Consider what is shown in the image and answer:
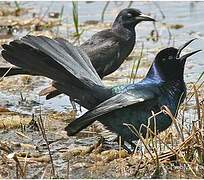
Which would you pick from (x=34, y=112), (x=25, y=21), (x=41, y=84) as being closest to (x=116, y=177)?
(x=34, y=112)

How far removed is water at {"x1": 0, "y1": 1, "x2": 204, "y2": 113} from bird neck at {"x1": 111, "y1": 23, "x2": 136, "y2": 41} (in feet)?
1.15

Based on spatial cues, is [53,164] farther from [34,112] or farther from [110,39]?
[110,39]

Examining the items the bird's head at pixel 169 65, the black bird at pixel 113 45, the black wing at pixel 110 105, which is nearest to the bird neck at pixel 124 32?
the black bird at pixel 113 45

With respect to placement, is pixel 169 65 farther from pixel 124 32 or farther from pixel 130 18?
pixel 130 18

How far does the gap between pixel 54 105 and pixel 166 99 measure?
2187mm

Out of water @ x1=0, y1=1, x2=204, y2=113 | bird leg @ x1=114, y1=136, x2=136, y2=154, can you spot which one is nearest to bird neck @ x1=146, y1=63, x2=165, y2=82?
bird leg @ x1=114, y1=136, x2=136, y2=154

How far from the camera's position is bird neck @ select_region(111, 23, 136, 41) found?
8781 millimetres

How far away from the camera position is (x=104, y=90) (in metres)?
5.92

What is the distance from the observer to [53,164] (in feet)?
18.1

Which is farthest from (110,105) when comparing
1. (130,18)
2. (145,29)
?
(145,29)

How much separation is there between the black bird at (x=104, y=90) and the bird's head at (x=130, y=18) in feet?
10.1

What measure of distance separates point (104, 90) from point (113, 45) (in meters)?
2.61

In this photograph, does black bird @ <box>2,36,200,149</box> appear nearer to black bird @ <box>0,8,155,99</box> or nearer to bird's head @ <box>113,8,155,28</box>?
black bird @ <box>0,8,155,99</box>

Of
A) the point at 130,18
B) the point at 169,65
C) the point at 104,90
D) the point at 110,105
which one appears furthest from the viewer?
the point at 130,18
